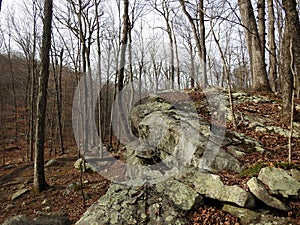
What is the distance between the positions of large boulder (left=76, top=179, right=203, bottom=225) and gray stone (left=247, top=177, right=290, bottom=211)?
2.85 ft

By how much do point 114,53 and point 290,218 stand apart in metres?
18.0

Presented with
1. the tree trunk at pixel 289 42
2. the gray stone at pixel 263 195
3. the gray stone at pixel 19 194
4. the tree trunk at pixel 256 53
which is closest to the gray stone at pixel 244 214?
the gray stone at pixel 263 195

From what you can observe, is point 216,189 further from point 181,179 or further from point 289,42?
point 289,42

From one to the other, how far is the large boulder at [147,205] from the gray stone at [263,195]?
0.87m

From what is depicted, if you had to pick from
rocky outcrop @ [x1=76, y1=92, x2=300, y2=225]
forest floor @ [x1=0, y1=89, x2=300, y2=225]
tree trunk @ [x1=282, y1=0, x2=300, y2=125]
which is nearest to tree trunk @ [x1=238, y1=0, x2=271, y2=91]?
forest floor @ [x1=0, y1=89, x2=300, y2=225]

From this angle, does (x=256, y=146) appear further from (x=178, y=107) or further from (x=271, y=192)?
(x=178, y=107)

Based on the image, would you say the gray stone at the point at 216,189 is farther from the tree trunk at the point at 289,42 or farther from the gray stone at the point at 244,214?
the tree trunk at the point at 289,42

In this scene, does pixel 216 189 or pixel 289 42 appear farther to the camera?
pixel 289 42

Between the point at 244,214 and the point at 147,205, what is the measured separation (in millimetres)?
1544

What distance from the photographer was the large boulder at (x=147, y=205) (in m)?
3.59

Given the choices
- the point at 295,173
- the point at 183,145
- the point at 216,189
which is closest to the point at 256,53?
the point at 183,145

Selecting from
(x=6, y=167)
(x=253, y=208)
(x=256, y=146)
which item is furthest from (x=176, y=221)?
(x=6, y=167)

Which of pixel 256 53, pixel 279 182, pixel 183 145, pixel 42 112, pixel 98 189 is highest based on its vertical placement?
pixel 256 53

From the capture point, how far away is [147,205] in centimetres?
380
